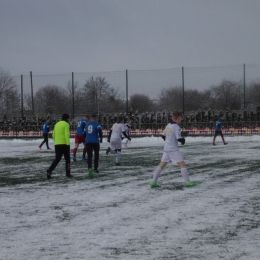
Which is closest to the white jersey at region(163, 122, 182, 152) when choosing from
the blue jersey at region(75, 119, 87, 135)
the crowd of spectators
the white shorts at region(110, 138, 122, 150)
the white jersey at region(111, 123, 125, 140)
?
the white shorts at region(110, 138, 122, 150)

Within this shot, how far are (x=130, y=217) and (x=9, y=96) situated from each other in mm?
49247

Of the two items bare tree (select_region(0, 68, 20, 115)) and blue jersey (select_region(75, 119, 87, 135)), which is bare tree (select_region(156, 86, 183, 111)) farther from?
blue jersey (select_region(75, 119, 87, 135))

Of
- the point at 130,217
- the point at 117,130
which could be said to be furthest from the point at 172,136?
the point at 117,130

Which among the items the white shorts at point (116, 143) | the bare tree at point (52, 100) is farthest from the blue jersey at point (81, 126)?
the bare tree at point (52, 100)

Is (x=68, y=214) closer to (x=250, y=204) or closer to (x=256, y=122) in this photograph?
(x=250, y=204)

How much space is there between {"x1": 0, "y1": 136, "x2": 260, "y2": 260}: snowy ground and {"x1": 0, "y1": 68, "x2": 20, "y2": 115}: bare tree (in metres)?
40.3

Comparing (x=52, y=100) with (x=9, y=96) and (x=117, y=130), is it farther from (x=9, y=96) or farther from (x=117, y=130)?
(x=117, y=130)

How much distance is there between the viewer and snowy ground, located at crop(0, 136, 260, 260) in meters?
5.90

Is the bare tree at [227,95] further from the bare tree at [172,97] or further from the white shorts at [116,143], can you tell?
the white shorts at [116,143]

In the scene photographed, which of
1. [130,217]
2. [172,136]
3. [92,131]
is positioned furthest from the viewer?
[92,131]

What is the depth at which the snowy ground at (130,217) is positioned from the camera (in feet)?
19.4

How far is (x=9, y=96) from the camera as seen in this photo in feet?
180

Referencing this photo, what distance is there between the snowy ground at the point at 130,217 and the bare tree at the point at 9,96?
132 feet

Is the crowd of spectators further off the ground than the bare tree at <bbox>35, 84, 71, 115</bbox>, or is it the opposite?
the bare tree at <bbox>35, 84, 71, 115</bbox>
